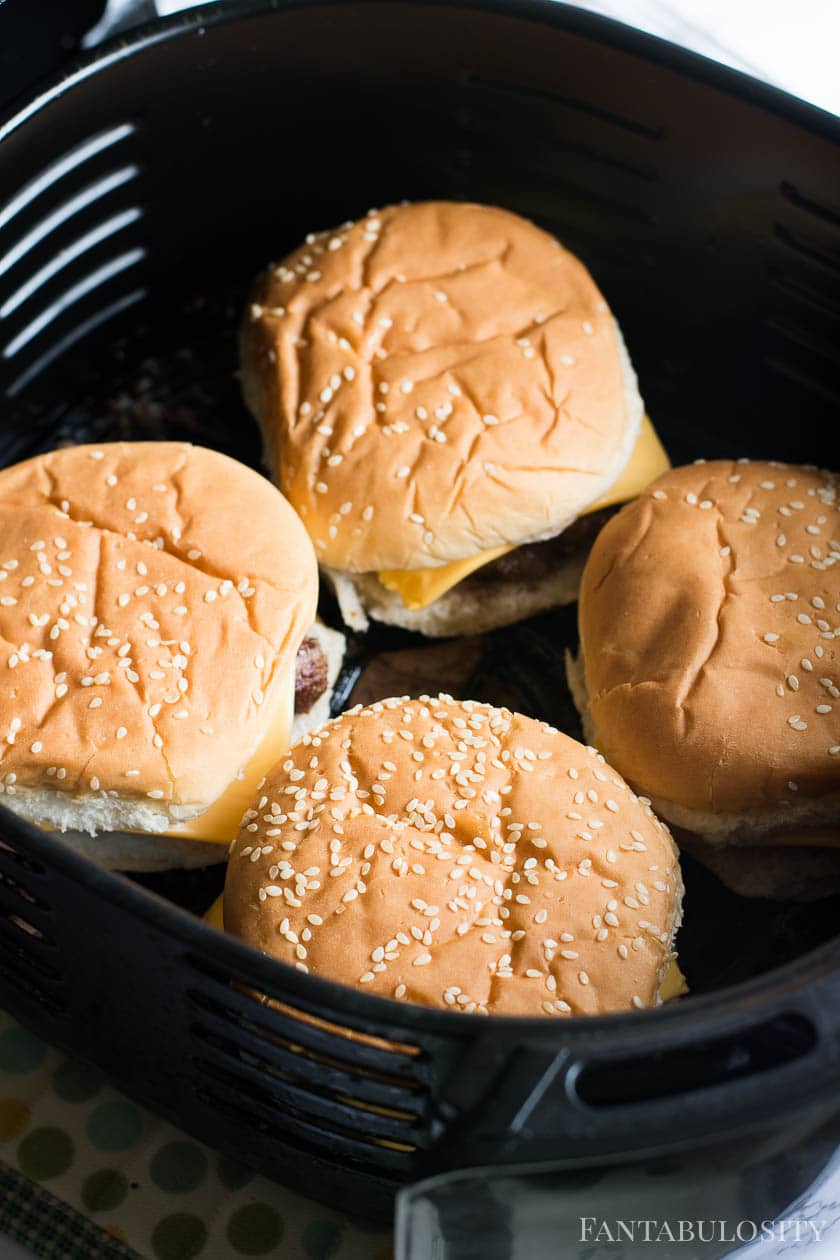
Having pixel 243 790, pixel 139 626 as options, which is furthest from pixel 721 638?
pixel 139 626

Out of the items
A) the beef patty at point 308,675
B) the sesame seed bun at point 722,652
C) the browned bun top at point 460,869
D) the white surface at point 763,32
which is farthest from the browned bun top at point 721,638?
the white surface at point 763,32

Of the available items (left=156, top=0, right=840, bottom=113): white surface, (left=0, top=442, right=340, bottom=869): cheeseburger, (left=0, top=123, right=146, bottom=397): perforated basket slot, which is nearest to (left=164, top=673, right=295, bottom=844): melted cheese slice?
(left=0, top=442, right=340, bottom=869): cheeseburger

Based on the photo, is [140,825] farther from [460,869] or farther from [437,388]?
[437,388]

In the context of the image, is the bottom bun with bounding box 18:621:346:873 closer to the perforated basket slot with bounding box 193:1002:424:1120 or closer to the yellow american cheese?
the perforated basket slot with bounding box 193:1002:424:1120

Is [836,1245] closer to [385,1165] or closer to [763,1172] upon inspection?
[763,1172]

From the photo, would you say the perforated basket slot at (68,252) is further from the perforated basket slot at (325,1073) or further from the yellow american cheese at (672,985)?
the yellow american cheese at (672,985)

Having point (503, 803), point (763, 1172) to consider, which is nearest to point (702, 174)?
point (503, 803)
